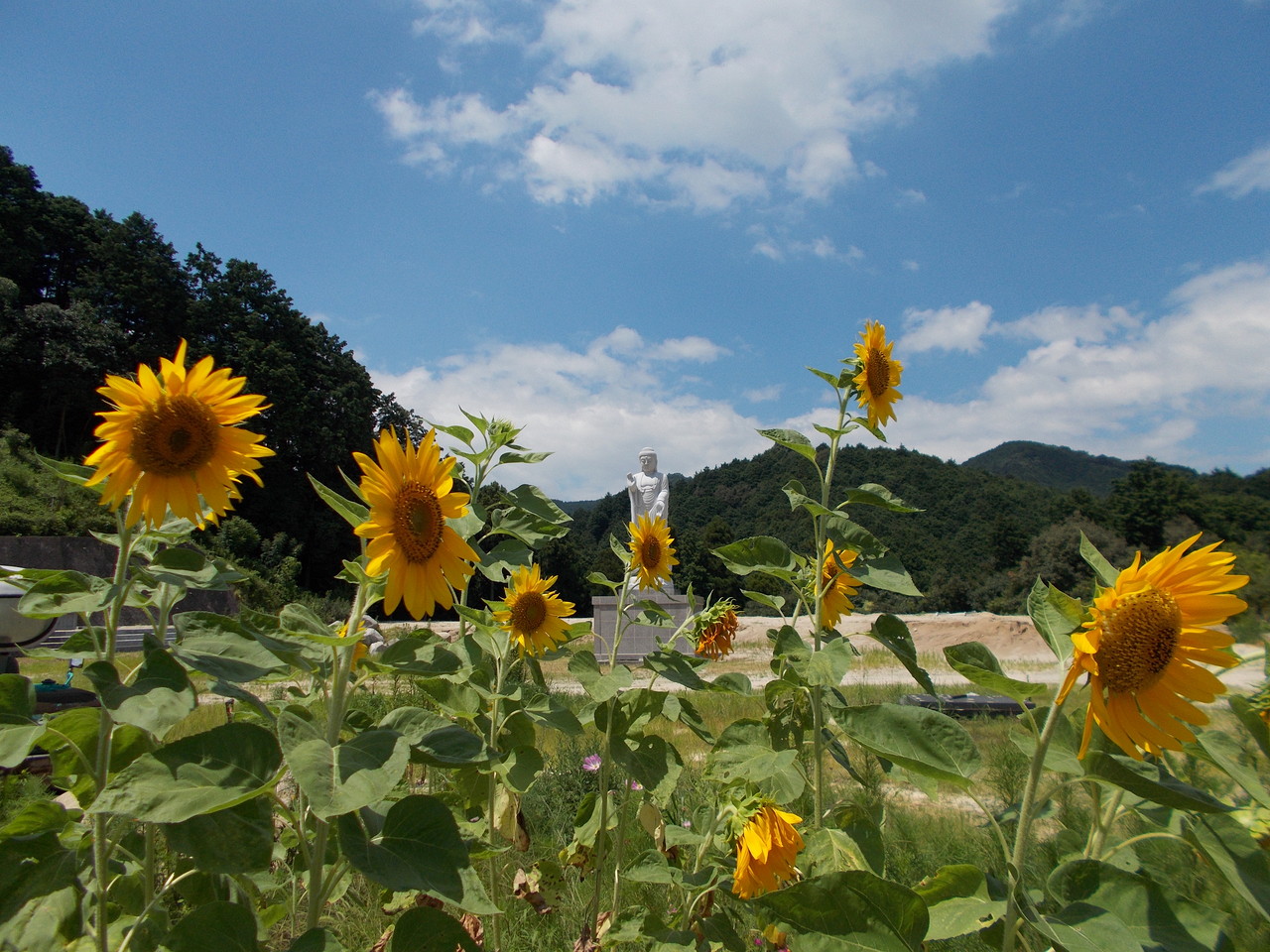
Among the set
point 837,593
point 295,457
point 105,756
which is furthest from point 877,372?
point 295,457

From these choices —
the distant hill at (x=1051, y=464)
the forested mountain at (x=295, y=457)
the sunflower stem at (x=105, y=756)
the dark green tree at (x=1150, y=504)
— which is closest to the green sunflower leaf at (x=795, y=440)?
the sunflower stem at (x=105, y=756)

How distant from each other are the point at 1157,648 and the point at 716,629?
1479mm

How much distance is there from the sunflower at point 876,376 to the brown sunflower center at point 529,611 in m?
0.98

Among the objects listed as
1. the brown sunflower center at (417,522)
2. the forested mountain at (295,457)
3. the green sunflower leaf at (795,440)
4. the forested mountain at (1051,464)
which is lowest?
the brown sunflower center at (417,522)

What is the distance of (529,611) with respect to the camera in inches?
72.8

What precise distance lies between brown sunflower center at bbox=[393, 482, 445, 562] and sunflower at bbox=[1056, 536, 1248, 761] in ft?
2.95

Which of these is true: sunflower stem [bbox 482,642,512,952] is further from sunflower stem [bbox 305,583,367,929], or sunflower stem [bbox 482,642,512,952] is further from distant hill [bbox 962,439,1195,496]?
distant hill [bbox 962,439,1195,496]

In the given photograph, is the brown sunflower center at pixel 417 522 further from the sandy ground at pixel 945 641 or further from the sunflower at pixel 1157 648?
the sandy ground at pixel 945 641

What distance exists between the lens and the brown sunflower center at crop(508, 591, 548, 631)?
181 cm

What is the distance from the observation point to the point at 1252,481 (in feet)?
131

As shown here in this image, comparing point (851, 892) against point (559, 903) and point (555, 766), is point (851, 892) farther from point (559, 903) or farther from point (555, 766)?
point (555, 766)

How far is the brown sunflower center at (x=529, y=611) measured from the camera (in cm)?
181

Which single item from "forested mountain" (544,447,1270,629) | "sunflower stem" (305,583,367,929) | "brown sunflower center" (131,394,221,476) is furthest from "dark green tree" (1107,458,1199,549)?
"brown sunflower center" (131,394,221,476)

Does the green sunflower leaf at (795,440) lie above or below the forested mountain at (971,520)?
below
